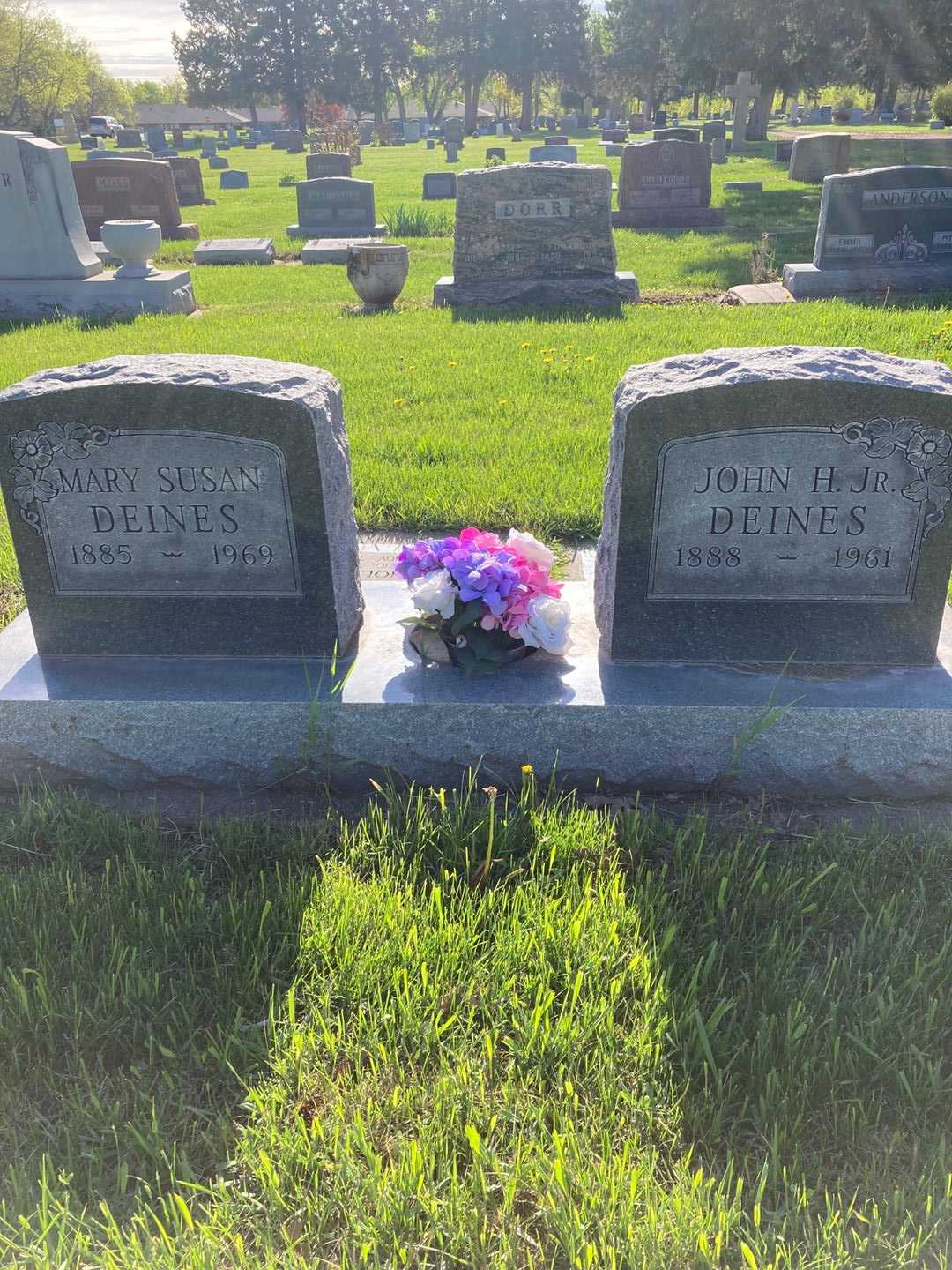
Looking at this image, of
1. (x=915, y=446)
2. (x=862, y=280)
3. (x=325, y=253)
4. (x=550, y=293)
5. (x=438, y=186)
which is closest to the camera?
(x=915, y=446)

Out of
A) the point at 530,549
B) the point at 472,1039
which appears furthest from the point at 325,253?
the point at 472,1039

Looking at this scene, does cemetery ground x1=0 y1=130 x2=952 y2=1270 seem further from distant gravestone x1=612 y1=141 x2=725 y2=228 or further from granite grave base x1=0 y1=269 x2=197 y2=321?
distant gravestone x1=612 y1=141 x2=725 y2=228

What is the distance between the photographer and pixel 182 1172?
197 cm

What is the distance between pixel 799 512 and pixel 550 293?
8.48 metres

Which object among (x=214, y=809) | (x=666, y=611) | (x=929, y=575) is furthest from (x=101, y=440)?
(x=929, y=575)

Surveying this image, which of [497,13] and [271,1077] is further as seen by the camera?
[497,13]

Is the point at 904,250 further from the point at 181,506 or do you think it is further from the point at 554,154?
the point at 554,154

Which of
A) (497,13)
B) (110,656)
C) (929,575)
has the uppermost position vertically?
(497,13)

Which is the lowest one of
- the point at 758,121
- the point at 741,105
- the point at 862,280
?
the point at 862,280

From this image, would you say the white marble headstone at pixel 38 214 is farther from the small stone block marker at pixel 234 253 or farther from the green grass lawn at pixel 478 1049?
the green grass lawn at pixel 478 1049

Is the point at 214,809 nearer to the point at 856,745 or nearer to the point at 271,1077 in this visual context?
the point at 271,1077

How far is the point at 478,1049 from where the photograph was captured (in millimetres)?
2217

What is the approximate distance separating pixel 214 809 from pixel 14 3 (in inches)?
2800

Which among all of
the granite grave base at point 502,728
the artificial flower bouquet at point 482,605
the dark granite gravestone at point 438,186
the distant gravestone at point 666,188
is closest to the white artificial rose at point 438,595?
the artificial flower bouquet at point 482,605
